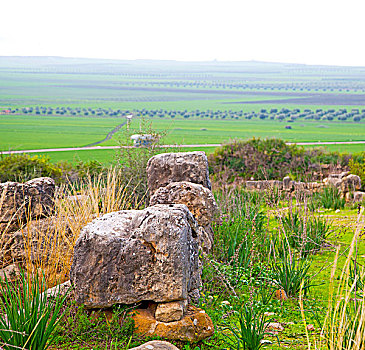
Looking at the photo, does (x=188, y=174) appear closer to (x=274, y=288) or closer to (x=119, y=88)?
(x=274, y=288)

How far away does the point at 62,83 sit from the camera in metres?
169

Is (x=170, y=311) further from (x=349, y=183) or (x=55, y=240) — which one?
(x=349, y=183)

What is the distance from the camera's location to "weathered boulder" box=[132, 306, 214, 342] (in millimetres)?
4398

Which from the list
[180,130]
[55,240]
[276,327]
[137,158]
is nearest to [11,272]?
[55,240]

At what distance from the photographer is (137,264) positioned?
14.9ft

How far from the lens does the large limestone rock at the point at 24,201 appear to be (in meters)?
6.70

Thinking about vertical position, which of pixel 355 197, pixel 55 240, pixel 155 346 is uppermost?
pixel 55 240

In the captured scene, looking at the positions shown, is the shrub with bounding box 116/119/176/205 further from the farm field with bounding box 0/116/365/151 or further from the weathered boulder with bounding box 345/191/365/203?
the farm field with bounding box 0/116/365/151

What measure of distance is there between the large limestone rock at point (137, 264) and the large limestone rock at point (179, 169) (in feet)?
9.51

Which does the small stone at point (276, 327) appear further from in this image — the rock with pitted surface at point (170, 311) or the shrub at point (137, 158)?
the shrub at point (137, 158)

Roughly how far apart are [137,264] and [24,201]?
109 inches

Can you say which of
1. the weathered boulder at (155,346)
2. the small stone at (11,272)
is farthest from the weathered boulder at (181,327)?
the small stone at (11,272)

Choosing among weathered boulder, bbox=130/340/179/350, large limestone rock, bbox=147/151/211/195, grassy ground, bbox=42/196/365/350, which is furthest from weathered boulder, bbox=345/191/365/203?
weathered boulder, bbox=130/340/179/350

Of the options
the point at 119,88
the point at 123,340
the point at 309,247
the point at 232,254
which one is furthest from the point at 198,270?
the point at 119,88
